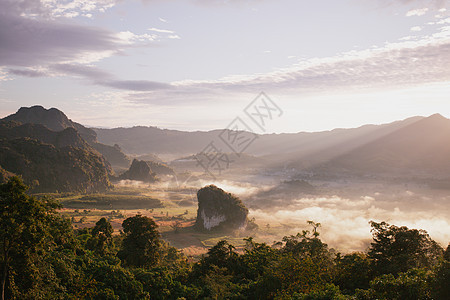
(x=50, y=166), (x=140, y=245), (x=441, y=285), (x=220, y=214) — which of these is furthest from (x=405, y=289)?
(x=50, y=166)

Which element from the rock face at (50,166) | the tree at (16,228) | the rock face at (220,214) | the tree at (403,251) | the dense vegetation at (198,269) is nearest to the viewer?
the tree at (16,228)

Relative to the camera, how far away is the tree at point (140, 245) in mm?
40344

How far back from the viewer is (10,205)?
54.3 ft

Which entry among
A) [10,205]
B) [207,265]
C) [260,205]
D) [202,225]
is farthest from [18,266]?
[260,205]

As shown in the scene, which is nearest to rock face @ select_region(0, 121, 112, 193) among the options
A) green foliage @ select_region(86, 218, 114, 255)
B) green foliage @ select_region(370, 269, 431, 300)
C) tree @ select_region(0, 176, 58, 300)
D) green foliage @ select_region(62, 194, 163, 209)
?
green foliage @ select_region(62, 194, 163, 209)

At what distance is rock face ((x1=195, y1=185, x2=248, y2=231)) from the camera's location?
315 feet

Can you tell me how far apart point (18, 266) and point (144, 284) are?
466 inches

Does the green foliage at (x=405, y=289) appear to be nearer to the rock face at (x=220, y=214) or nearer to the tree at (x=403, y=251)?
the tree at (x=403, y=251)

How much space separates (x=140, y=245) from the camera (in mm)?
41469

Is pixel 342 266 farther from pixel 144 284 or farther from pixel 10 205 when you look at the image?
pixel 10 205

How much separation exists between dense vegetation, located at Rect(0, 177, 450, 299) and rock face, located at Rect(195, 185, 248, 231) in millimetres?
54943

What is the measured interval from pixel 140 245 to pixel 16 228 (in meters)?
27.0

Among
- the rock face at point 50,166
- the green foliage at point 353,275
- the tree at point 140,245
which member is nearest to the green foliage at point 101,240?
the tree at point 140,245

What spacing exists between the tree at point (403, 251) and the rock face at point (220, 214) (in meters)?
67.9
